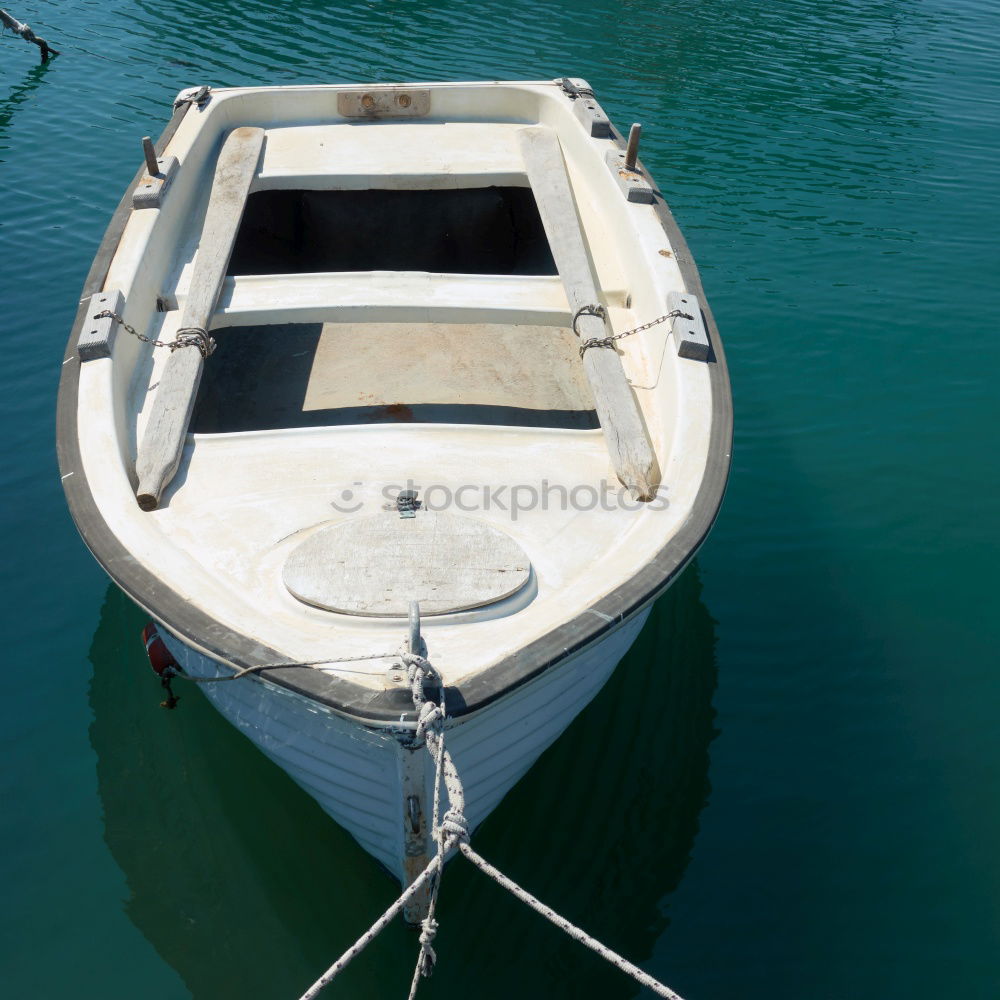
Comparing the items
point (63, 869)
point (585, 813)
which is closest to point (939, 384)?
point (585, 813)

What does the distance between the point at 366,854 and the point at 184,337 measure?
3455 millimetres

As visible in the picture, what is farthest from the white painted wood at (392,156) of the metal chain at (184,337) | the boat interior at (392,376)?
the metal chain at (184,337)

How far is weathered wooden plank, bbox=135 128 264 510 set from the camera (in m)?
5.14

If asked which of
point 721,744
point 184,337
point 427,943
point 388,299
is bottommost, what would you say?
point 721,744

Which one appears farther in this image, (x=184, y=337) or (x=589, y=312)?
(x=589, y=312)

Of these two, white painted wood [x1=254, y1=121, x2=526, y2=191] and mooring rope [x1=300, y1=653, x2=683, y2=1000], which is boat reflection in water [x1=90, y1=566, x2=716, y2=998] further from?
white painted wood [x1=254, y1=121, x2=526, y2=191]

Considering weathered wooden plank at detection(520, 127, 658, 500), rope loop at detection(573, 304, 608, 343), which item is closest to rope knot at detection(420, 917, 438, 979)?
weathered wooden plank at detection(520, 127, 658, 500)

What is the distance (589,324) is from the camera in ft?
20.7

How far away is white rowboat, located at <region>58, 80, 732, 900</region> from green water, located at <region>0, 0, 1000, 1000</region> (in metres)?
0.94

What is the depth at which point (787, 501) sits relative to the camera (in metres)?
8.13

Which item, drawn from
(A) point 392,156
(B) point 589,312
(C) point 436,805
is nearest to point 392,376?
(B) point 589,312

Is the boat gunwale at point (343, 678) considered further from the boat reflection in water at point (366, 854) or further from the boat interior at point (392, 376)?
the boat reflection in water at point (366, 854)

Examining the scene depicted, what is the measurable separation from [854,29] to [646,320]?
16095 millimetres

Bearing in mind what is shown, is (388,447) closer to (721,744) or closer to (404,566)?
(404,566)
